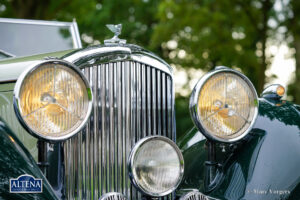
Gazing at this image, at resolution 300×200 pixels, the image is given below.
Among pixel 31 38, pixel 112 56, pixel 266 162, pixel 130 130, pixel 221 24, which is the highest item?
pixel 221 24

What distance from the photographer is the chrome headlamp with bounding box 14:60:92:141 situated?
189cm

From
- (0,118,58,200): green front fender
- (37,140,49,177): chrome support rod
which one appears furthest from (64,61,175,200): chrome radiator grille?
(0,118,58,200): green front fender

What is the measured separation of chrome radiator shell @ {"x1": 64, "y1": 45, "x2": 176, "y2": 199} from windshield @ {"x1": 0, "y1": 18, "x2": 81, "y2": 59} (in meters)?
1.48

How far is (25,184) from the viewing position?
1790 mm

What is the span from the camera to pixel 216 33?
35.1ft

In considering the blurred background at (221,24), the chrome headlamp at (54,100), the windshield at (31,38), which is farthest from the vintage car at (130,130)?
the blurred background at (221,24)

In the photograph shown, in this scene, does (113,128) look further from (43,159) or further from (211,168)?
(211,168)

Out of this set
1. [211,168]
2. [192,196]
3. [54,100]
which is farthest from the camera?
[211,168]

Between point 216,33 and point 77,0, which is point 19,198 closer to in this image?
point 216,33

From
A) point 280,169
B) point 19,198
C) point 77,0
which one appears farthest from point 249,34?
point 19,198

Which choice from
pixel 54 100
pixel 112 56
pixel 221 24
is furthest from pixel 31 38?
pixel 221 24

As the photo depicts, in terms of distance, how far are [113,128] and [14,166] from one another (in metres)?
0.59

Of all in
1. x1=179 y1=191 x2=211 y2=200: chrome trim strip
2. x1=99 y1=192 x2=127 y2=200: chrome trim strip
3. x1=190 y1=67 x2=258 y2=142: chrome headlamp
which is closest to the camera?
x1=99 y1=192 x2=127 y2=200: chrome trim strip

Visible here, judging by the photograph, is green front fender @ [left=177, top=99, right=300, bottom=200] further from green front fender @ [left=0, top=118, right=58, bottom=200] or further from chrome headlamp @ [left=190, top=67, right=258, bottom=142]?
green front fender @ [left=0, top=118, right=58, bottom=200]
